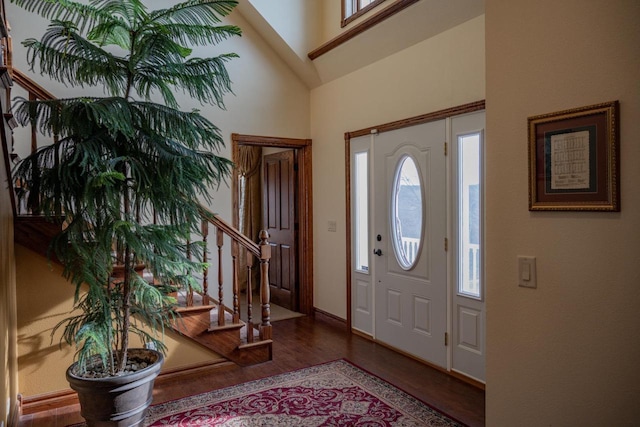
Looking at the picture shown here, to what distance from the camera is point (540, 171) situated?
5.41ft

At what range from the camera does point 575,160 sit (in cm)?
155

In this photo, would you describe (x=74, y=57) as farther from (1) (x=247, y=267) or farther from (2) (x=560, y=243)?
(2) (x=560, y=243)

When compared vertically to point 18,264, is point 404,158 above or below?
above

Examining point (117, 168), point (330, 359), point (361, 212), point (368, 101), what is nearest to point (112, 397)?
point (117, 168)

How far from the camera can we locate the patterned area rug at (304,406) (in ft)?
8.63

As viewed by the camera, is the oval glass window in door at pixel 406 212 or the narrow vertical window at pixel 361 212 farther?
the narrow vertical window at pixel 361 212

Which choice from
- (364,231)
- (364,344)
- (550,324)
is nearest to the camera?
(550,324)

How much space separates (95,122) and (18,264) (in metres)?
1.29

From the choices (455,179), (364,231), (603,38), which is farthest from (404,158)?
(603,38)

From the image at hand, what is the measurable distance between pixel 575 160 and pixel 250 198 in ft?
17.9

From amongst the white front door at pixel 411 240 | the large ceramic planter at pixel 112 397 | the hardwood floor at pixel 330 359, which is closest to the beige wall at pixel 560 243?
the hardwood floor at pixel 330 359

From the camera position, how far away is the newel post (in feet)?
11.6

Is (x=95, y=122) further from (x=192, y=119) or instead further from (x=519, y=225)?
(x=519, y=225)

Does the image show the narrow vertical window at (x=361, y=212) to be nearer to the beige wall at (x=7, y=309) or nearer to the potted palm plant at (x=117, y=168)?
the potted palm plant at (x=117, y=168)
